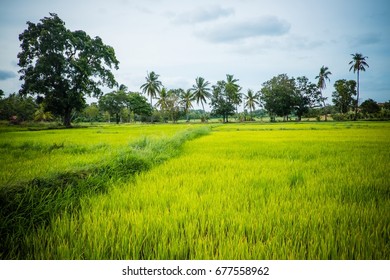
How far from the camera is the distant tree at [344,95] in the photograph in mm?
44641

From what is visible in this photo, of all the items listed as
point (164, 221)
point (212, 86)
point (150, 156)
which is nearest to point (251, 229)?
point (164, 221)

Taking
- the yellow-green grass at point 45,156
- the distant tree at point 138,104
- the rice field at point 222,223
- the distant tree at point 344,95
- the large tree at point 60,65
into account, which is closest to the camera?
the rice field at point 222,223

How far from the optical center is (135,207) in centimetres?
216

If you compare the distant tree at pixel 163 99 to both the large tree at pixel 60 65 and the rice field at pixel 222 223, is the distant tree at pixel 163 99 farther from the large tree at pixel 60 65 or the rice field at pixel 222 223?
the rice field at pixel 222 223

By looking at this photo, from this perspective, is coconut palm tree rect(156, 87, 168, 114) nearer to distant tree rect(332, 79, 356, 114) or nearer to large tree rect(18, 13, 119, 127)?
large tree rect(18, 13, 119, 127)

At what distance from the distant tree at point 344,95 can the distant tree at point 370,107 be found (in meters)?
3.79

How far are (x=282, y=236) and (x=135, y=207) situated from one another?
1494 millimetres

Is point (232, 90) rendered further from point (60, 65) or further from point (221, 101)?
point (60, 65)

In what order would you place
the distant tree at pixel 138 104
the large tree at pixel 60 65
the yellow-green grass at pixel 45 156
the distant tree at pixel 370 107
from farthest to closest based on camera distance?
the distant tree at pixel 138 104, the distant tree at pixel 370 107, the large tree at pixel 60 65, the yellow-green grass at pixel 45 156

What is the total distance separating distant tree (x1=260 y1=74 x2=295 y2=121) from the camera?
48188 millimetres

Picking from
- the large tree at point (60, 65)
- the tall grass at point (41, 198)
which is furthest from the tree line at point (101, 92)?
the tall grass at point (41, 198)

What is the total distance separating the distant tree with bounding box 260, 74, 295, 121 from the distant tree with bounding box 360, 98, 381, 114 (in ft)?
44.4

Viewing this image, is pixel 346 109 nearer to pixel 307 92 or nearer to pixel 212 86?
pixel 307 92

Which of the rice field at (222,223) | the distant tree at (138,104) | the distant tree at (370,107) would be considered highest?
the distant tree at (138,104)
